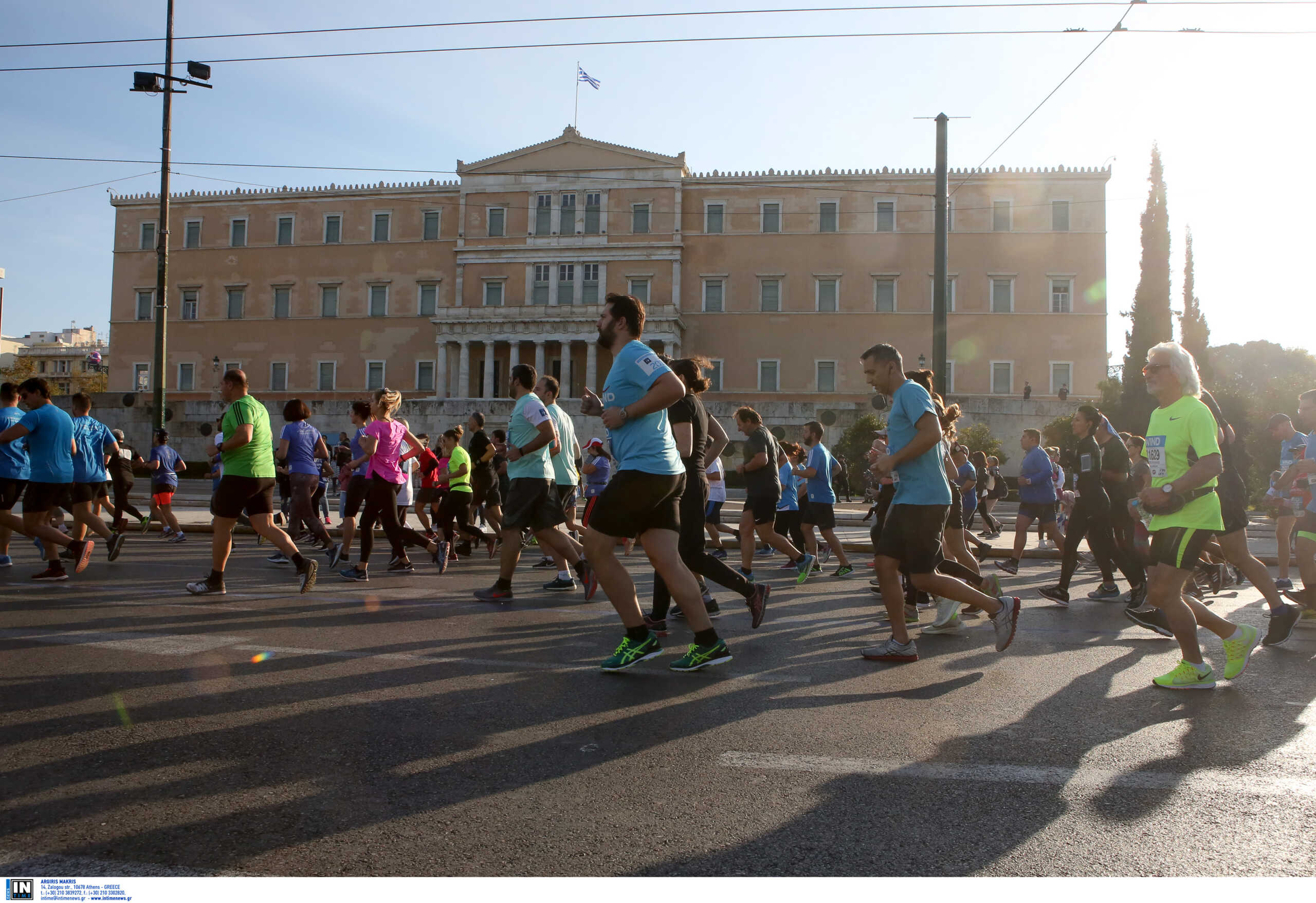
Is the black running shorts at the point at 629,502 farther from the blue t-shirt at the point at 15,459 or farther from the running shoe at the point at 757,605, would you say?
the blue t-shirt at the point at 15,459

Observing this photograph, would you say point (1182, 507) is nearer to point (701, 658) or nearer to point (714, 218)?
point (701, 658)

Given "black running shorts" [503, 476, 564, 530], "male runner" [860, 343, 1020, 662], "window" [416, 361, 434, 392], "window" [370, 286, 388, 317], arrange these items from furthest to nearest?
1. "window" [370, 286, 388, 317]
2. "window" [416, 361, 434, 392]
3. "black running shorts" [503, 476, 564, 530]
4. "male runner" [860, 343, 1020, 662]

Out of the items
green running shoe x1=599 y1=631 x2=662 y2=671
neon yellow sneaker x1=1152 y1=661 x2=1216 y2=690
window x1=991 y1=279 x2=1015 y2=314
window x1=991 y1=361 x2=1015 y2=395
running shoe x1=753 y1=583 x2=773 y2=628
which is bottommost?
neon yellow sneaker x1=1152 y1=661 x2=1216 y2=690

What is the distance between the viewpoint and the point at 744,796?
10.6 ft

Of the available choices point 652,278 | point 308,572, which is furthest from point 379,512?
point 652,278

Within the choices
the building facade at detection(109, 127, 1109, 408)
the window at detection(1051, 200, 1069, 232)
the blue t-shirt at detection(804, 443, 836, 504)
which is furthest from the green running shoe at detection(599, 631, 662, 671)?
the window at detection(1051, 200, 1069, 232)

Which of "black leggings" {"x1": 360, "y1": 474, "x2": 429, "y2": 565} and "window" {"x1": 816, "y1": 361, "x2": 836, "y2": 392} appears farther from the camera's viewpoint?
"window" {"x1": 816, "y1": 361, "x2": 836, "y2": 392}

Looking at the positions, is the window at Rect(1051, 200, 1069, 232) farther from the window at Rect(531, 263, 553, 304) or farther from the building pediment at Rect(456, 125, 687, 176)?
the window at Rect(531, 263, 553, 304)

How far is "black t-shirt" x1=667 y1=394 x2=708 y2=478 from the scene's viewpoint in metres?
6.62

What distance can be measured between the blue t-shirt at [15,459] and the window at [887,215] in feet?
154

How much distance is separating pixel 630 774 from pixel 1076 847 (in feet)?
4.59

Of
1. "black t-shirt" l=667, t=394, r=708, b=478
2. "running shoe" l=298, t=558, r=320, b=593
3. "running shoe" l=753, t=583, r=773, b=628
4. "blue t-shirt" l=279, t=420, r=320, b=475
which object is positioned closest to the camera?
"running shoe" l=753, t=583, r=773, b=628

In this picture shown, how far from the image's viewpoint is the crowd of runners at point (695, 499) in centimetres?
520

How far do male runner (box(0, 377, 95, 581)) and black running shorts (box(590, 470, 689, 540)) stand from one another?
6.26 meters
